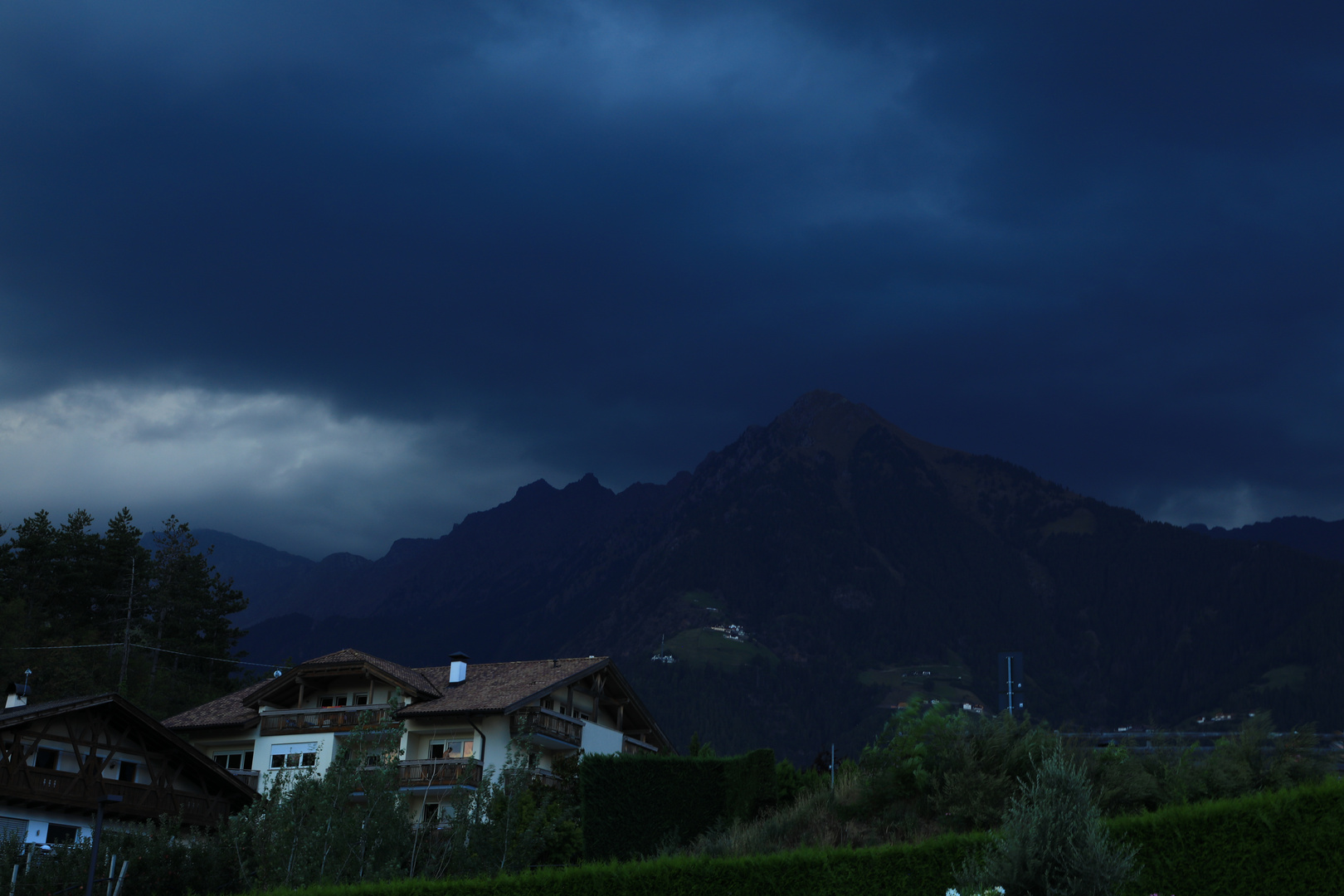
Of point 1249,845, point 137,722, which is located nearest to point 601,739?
point 137,722

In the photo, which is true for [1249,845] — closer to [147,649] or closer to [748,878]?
[748,878]

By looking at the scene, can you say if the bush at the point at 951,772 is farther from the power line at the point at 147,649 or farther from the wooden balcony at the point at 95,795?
the power line at the point at 147,649

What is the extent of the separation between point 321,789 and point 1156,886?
50.9 feet

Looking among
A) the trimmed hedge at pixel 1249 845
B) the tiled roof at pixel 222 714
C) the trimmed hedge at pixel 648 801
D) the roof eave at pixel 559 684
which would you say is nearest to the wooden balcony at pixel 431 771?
the roof eave at pixel 559 684

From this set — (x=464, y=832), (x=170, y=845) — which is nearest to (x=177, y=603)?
(x=170, y=845)

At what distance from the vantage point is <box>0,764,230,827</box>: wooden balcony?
38.8 m

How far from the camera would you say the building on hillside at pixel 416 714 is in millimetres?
49469

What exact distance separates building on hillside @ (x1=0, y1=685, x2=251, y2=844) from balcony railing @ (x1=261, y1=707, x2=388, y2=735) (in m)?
5.52

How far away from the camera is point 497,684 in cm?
5325

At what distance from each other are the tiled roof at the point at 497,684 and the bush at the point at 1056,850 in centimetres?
3556

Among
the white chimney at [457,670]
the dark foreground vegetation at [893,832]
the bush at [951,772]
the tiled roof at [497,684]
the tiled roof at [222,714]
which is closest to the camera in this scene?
the dark foreground vegetation at [893,832]

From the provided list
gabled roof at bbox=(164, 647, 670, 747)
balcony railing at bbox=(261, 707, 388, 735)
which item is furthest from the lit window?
gabled roof at bbox=(164, 647, 670, 747)

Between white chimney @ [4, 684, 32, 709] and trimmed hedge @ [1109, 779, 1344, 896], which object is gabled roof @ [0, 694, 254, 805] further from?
trimmed hedge @ [1109, 779, 1344, 896]

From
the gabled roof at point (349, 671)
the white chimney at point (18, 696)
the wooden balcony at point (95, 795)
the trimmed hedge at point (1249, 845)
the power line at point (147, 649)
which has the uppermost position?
the power line at point (147, 649)
